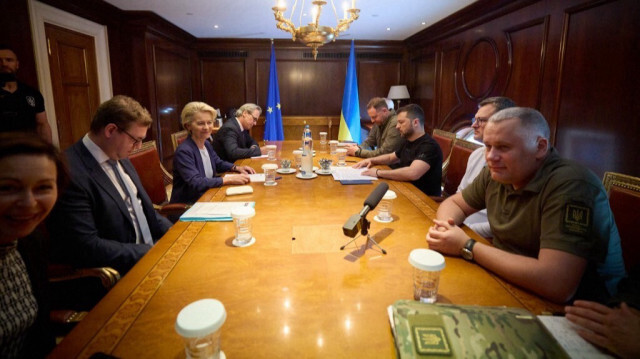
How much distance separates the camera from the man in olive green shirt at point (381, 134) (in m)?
3.47

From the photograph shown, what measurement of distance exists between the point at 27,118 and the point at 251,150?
190 cm

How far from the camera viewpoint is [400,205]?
184cm

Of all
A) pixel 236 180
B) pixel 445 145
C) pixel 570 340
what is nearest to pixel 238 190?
pixel 236 180

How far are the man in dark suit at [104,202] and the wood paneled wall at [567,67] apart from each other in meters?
3.31

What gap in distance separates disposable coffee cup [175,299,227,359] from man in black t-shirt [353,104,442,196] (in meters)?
1.91

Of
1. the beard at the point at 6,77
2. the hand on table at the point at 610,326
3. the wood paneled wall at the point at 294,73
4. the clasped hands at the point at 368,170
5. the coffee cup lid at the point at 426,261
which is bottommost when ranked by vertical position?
the hand on table at the point at 610,326

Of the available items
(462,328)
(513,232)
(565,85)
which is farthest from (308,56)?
(462,328)

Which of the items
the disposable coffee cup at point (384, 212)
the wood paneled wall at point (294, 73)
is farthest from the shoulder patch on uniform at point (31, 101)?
the wood paneled wall at point (294, 73)

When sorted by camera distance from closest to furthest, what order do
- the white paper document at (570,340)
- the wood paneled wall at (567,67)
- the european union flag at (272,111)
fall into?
the white paper document at (570,340) < the wood paneled wall at (567,67) < the european union flag at (272,111)

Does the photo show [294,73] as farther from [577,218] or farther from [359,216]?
[577,218]

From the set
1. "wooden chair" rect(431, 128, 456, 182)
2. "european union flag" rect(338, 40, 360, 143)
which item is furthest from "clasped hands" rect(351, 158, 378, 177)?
"european union flag" rect(338, 40, 360, 143)

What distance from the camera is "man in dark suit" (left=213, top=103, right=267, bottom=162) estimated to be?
11.5 feet

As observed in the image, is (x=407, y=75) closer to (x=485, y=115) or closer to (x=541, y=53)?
(x=541, y=53)

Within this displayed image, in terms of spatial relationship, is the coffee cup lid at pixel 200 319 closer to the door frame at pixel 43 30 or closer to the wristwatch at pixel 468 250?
the wristwatch at pixel 468 250
